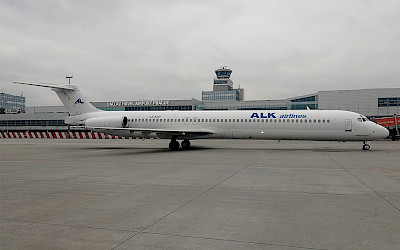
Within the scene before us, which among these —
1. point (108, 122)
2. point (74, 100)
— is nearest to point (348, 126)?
point (108, 122)

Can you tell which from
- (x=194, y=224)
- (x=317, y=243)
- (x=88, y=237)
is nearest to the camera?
(x=317, y=243)

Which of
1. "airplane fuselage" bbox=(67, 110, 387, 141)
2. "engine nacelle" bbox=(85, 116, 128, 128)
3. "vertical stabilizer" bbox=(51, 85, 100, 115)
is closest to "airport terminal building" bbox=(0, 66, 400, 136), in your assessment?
"airplane fuselage" bbox=(67, 110, 387, 141)

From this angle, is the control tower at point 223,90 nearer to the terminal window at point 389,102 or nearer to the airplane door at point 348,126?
the terminal window at point 389,102

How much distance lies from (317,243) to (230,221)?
1508 mm

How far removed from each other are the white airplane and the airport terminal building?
24306 millimetres

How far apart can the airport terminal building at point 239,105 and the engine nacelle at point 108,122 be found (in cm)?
2866

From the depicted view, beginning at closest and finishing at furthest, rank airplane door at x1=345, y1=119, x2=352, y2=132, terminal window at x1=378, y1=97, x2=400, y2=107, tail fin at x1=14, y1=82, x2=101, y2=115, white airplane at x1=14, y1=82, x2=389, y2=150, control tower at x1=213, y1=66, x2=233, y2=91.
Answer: airplane door at x1=345, y1=119, x2=352, y2=132 → white airplane at x1=14, y1=82, x2=389, y2=150 → tail fin at x1=14, y1=82, x2=101, y2=115 → terminal window at x1=378, y1=97, x2=400, y2=107 → control tower at x1=213, y1=66, x2=233, y2=91

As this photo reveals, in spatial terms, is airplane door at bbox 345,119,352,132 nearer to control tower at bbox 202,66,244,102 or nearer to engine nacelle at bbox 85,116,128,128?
engine nacelle at bbox 85,116,128,128

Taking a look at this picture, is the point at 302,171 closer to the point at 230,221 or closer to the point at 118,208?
the point at 230,221

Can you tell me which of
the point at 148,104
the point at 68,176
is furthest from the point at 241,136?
the point at 148,104

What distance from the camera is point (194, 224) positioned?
4.98m

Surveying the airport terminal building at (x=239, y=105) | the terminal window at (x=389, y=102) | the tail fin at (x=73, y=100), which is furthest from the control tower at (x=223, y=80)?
the tail fin at (x=73, y=100)

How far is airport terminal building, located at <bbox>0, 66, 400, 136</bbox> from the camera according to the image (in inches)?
2181

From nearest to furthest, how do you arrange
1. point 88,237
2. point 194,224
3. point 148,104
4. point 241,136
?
point 88,237 → point 194,224 → point 241,136 → point 148,104
